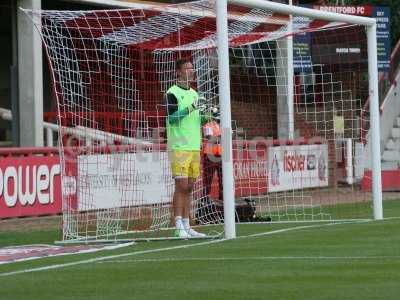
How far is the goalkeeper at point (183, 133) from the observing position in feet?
45.6

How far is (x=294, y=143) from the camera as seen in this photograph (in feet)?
76.2

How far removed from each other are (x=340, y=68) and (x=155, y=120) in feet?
20.8

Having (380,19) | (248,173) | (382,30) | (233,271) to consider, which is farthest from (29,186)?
(380,19)

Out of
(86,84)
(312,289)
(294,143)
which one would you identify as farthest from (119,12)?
(294,143)

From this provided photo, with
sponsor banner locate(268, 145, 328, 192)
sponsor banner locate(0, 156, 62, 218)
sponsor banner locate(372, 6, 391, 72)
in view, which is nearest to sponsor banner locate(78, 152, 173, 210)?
sponsor banner locate(0, 156, 62, 218)

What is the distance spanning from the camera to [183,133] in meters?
14.0

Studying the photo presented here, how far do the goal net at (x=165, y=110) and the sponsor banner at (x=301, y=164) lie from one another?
1.11ft

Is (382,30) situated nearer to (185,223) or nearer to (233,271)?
(185,223)

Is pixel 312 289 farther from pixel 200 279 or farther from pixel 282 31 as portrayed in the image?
pixel 282 31

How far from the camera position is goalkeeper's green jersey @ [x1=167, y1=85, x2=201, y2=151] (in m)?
13.9

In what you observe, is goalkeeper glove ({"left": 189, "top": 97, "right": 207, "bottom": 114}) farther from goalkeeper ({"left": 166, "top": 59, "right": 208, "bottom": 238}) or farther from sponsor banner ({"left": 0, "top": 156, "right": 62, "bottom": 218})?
sponsor banner ({"left": 0, "top": 156, "right": 62, "bottom": 218})

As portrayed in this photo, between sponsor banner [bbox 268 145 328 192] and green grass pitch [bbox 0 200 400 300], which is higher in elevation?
sponsor banner [bbox 268 145 328 192]

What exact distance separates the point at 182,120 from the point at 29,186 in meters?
6.00

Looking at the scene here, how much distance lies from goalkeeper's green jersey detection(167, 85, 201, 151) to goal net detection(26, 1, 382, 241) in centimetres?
116
